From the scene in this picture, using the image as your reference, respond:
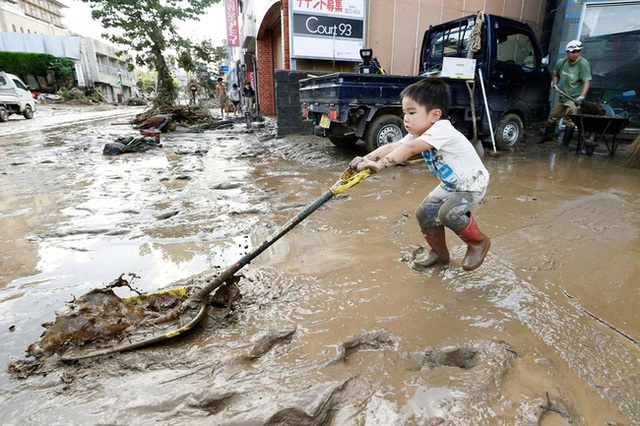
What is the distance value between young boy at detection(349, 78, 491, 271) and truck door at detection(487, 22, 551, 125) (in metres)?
4.94

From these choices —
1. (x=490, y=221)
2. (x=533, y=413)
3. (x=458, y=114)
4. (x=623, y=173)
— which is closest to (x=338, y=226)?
(x=490, y=221)

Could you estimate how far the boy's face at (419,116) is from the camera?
2.09 meters

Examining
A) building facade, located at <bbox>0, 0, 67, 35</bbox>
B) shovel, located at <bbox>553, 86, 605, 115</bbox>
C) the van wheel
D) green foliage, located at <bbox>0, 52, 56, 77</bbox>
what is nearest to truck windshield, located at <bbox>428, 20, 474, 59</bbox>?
shovel, located at <bbox>553, 86, 605, 115</bbox>

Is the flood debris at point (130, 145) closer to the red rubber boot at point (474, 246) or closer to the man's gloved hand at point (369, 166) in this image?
the man's gloved hand at point (369, 166)

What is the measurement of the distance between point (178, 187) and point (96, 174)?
1712 millimetres

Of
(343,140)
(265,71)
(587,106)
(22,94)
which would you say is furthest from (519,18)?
(22,94)

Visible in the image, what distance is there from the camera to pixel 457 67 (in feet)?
19.2

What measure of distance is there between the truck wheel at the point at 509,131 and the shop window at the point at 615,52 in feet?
9.46

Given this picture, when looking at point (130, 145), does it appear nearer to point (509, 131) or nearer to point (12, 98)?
point (509, 131)

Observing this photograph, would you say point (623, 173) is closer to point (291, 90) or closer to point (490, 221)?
point (490, 221)

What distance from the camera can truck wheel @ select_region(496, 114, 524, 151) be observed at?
6.73 m

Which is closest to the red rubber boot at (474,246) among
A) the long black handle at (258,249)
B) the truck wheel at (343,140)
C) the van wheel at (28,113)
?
the long black handle at (258,249)

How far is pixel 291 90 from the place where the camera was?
8.55m

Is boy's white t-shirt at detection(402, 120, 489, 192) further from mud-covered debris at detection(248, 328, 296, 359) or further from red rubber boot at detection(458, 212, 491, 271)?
mud-covered debris at detection(248, 328, 296, 359)
